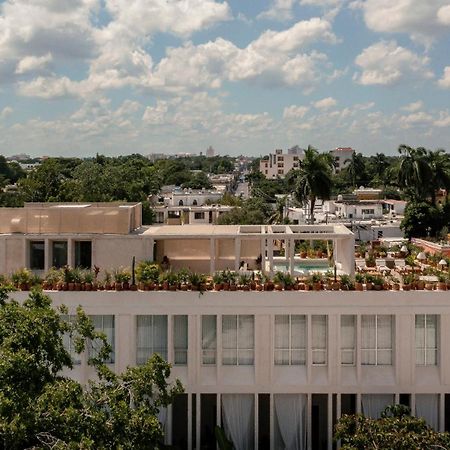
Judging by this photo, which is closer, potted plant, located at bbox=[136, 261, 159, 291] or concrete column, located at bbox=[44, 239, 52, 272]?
potted plant, located at bbox=[136, 261, 159, 291]

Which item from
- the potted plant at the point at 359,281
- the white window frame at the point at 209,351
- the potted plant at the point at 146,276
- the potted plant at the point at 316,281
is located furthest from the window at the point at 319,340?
the potted plant at the point at 146,276

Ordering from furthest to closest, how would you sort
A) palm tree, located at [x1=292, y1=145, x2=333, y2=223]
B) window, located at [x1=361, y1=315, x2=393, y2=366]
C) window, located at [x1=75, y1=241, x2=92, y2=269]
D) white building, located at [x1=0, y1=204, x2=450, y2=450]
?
palm tree, located at [x1=292, y1=145, x2=333, y2=223], window, located at [x1=75, y1=241, x2=92, y2=269], window, located at [x1=361, y1=315, x2=393, y2=366], white building, located at [x1=0, y1=204, x2=450, y2=450]

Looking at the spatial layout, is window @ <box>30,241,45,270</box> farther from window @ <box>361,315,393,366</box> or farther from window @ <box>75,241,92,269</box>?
window @ <box>361,315,393,366</box>

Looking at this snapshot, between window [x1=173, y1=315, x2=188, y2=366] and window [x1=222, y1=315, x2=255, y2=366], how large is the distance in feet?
4.30

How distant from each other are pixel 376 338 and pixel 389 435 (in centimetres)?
428

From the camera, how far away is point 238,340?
2092cm

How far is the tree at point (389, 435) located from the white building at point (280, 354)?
8.00ft

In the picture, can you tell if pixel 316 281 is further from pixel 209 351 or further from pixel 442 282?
pixel 209 351

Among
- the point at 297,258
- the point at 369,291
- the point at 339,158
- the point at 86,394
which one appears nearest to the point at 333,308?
the point at 369,291

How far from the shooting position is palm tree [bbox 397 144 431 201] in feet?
192

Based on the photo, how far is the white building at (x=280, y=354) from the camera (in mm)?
20594

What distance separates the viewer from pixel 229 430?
20984 millimetres

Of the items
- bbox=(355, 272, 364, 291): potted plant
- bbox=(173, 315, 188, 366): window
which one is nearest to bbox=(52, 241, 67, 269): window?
bbox=(173, 315, 188, 366): window

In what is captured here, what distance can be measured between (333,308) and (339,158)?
16995cm
